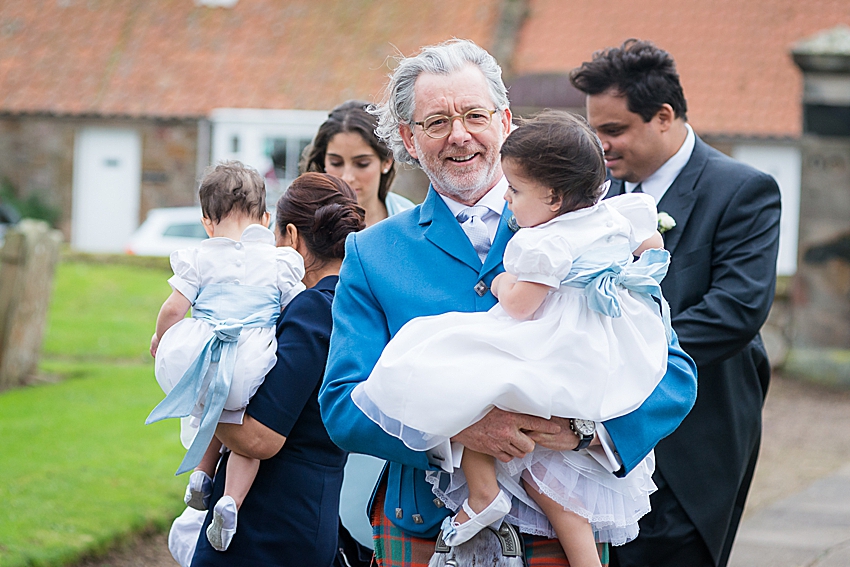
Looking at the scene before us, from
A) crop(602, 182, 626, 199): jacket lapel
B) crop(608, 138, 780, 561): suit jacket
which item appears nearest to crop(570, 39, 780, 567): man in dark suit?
crop(608, 138, 780, 561): suit jacket

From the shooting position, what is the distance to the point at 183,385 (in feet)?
9.15

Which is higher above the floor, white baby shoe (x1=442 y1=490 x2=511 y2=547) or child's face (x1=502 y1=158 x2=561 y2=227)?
child's face (x1=502 y1=158 x2=561 y2=227)

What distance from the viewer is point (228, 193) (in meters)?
2.96

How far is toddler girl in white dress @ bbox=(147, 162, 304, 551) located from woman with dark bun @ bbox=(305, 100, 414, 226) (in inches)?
34.6

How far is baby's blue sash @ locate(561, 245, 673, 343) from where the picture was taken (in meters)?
2.16

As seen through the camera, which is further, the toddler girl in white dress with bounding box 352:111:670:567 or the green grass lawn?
the green grass lawn

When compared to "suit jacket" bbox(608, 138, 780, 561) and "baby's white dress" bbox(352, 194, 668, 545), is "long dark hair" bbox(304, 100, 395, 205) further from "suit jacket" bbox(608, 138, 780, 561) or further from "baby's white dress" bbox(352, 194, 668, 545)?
"baby's white dress" bbox(352, 194, 668, 545)

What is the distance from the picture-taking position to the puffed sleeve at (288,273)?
2.90 m

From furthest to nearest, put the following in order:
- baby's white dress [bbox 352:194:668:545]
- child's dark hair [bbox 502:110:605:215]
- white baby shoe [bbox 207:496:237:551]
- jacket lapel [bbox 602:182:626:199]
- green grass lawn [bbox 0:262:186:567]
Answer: green grass lawn [bbox 0:262:186:567], jacket lapel [bbox 602:182:626:199], white baby shoe [bbox 207:496:237:551], child's dark hair [bbox 502:110:605:215], baby's white dress [bbox 352:194:668:545]

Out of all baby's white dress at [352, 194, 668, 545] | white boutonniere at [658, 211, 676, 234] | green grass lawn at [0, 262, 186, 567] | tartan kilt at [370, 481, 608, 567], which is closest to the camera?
baby's white dress at [352, 194, 668, 545]

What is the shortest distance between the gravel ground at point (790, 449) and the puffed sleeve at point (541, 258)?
3536 millimetres

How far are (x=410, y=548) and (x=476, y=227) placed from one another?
789 mm

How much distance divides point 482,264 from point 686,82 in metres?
20.6

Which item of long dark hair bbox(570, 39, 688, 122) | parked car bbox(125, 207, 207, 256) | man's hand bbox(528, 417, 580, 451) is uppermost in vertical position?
long dark hair bbox(570, 39, 688, 122)
